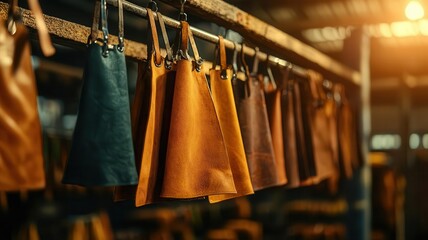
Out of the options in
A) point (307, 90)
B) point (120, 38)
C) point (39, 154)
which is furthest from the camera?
point (307, 90)

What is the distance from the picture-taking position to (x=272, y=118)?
3.18 m

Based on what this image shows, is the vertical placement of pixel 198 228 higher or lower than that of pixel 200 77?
lower

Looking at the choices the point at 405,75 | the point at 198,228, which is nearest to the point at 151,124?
the point at 198,228

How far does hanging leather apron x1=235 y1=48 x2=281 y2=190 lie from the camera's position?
276 centimetres

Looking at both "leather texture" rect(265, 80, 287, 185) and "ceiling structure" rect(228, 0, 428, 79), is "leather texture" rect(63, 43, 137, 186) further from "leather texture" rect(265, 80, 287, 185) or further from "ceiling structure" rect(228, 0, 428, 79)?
"ceiling structure" rect(228, 0, 428, 79)

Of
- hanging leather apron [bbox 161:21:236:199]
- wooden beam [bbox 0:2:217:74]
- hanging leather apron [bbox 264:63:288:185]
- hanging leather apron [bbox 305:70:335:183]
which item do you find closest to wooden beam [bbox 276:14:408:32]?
hanging leather apron [bbox 305:70:335:183]

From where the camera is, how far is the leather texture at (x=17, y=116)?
61.1 inches

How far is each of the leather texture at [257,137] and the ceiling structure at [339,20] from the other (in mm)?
2815

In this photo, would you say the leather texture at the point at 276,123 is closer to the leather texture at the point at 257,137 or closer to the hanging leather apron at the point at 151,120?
the leather texture at the point at 257,137

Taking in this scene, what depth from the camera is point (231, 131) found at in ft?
8.09

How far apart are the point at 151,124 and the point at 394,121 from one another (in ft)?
42.8

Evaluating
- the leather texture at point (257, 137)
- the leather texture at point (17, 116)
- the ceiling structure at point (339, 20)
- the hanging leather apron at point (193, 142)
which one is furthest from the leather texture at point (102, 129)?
the ceiling structure at point (339, 20)

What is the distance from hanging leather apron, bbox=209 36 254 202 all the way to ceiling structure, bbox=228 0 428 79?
3184mm

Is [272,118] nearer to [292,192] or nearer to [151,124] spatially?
[151,124]
